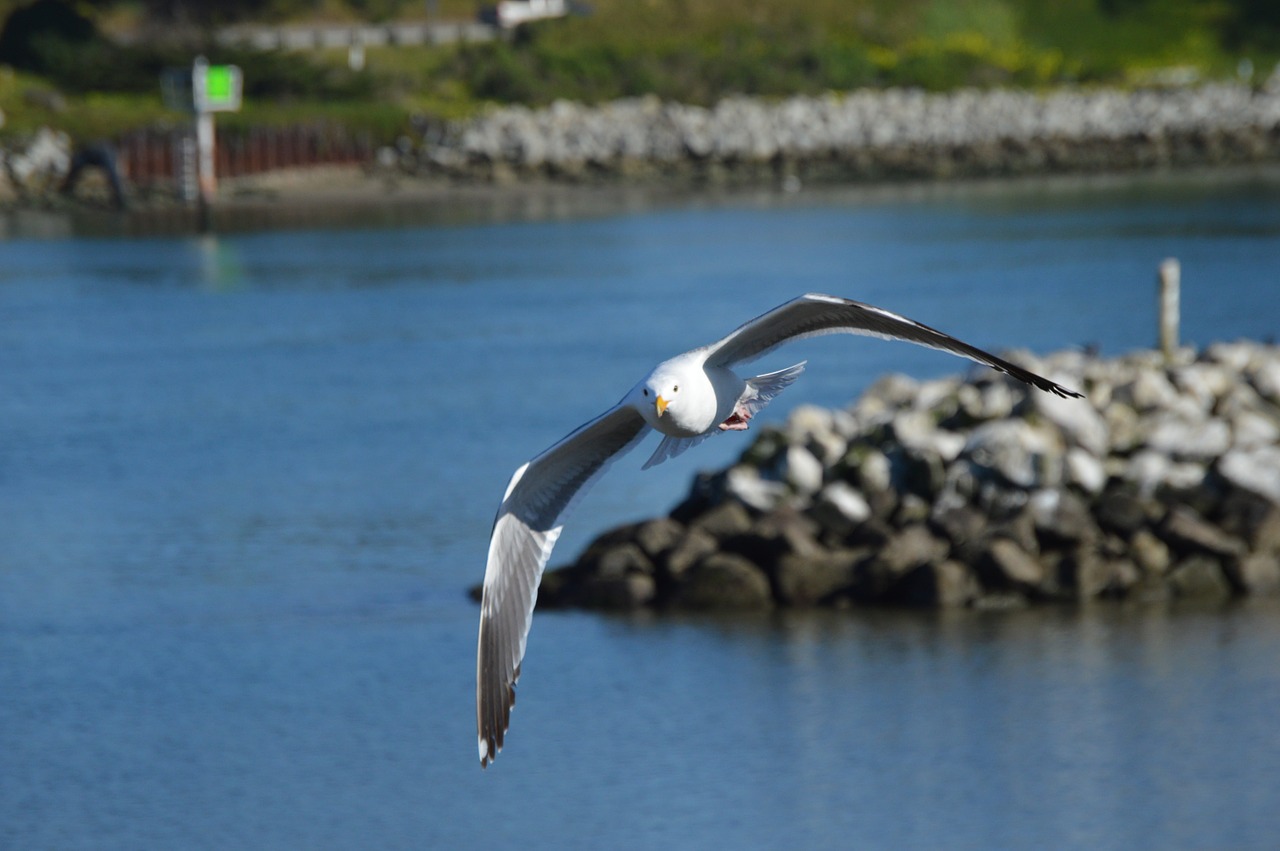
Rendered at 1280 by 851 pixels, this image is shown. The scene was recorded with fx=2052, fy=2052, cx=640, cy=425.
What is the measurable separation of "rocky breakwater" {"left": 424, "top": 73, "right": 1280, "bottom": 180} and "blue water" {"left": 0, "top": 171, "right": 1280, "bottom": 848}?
82.9 feet

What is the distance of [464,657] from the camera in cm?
1831

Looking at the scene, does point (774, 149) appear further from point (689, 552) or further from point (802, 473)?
point (689, 552)

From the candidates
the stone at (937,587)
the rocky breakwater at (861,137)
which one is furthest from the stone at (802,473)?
the rocky breakwater at (861,137)

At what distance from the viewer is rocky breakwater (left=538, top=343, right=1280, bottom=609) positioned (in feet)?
59.4

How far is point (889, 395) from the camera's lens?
2083cm

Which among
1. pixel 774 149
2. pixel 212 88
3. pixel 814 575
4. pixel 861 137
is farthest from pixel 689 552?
pixel 861 137

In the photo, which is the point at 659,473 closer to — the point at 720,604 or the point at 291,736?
the point at 720,604

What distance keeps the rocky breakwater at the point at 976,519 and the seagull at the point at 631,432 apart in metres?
8.03

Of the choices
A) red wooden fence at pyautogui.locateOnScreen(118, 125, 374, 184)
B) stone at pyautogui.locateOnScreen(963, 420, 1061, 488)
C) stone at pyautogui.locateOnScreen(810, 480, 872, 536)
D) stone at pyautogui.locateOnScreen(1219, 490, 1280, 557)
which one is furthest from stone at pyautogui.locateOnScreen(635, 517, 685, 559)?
red wooden fence at pyautogui.locateOnScreen(118, 125, 374, 184)

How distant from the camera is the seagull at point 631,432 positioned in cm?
901

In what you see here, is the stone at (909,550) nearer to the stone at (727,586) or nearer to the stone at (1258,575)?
the stone at (727,586)

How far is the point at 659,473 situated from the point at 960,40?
56061 millimetres

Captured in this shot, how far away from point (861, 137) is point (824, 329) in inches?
2331

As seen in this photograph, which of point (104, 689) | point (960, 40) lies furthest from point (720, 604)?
point (960, 40)
